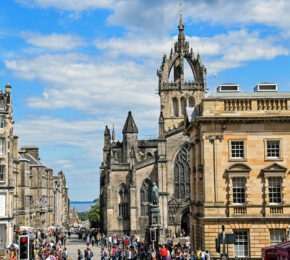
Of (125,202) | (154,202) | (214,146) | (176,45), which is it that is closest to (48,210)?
(125,202)

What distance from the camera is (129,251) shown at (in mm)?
38344

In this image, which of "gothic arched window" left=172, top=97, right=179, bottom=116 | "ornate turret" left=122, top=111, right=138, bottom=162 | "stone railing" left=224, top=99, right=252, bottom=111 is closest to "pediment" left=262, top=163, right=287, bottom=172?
"stone railing" left=224, top=99, right=252, bottom=111

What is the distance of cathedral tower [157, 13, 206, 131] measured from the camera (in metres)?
84.8

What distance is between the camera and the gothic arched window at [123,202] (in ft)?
225

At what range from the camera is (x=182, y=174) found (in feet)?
223

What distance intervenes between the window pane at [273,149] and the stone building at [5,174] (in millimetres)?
23505

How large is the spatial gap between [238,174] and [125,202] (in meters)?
35.6

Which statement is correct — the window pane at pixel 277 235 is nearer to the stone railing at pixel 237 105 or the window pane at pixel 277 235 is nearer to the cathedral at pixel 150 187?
the stone railing at pixel 237 105

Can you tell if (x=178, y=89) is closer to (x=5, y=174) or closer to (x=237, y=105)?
(x=5, y=174)

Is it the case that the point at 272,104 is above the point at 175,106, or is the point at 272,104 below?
below

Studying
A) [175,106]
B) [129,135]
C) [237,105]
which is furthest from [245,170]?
[175,106]

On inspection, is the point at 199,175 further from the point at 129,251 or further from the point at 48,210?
the point at 48,210

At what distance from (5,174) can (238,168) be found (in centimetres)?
2231

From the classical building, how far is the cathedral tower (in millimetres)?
49149
